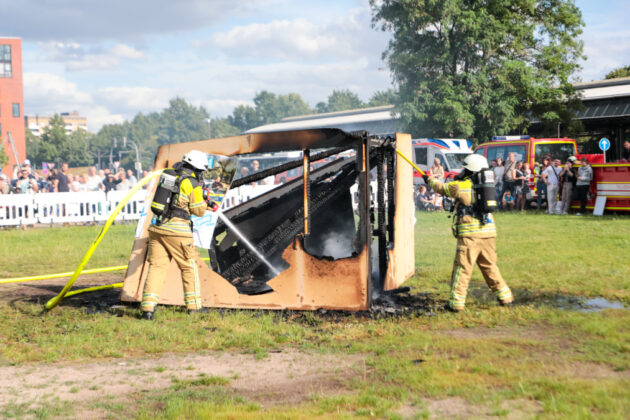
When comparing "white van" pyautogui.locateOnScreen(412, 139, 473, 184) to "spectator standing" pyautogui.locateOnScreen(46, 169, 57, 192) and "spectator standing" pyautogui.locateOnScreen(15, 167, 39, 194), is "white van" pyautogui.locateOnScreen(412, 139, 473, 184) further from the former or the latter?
"spectator standing" pyautogui.locateOnScreen(15, 167, 39, 194)

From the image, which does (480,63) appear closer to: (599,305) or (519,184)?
(519,184)

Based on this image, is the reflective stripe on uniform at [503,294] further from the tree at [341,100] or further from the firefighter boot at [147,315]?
the tree at [341,100]

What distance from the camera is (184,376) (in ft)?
17.0

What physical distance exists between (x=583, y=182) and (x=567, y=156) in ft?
10.2

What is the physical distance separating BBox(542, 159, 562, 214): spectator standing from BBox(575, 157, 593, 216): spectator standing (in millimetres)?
634

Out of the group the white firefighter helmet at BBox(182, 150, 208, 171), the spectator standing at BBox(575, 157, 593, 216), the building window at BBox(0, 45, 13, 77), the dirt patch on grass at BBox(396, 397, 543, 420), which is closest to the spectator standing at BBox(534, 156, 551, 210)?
the spectator standing at BBox(575, 157, 593, 216)

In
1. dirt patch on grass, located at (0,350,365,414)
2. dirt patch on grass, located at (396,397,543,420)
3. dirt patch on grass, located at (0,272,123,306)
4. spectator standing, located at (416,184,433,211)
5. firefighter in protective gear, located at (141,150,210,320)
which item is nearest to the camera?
dirt patch on grass, located at (396,397,543,420)

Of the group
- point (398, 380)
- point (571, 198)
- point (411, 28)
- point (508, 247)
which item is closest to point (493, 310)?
point (398, 380)

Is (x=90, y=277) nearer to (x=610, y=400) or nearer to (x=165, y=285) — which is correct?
(x=165, y=285)

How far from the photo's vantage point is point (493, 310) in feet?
23.9

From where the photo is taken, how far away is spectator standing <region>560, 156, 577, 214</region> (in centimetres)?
1823

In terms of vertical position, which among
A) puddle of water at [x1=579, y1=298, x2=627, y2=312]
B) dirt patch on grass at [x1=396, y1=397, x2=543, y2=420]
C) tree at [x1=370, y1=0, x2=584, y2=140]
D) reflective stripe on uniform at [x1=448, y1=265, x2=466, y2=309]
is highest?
tree at [x1=370, y1=0, x2=584, y2=140]

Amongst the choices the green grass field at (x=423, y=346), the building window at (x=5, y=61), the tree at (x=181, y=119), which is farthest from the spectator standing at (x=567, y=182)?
the tree at (x=181, y=119)

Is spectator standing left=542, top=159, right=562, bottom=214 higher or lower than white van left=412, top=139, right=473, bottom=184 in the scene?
lower
